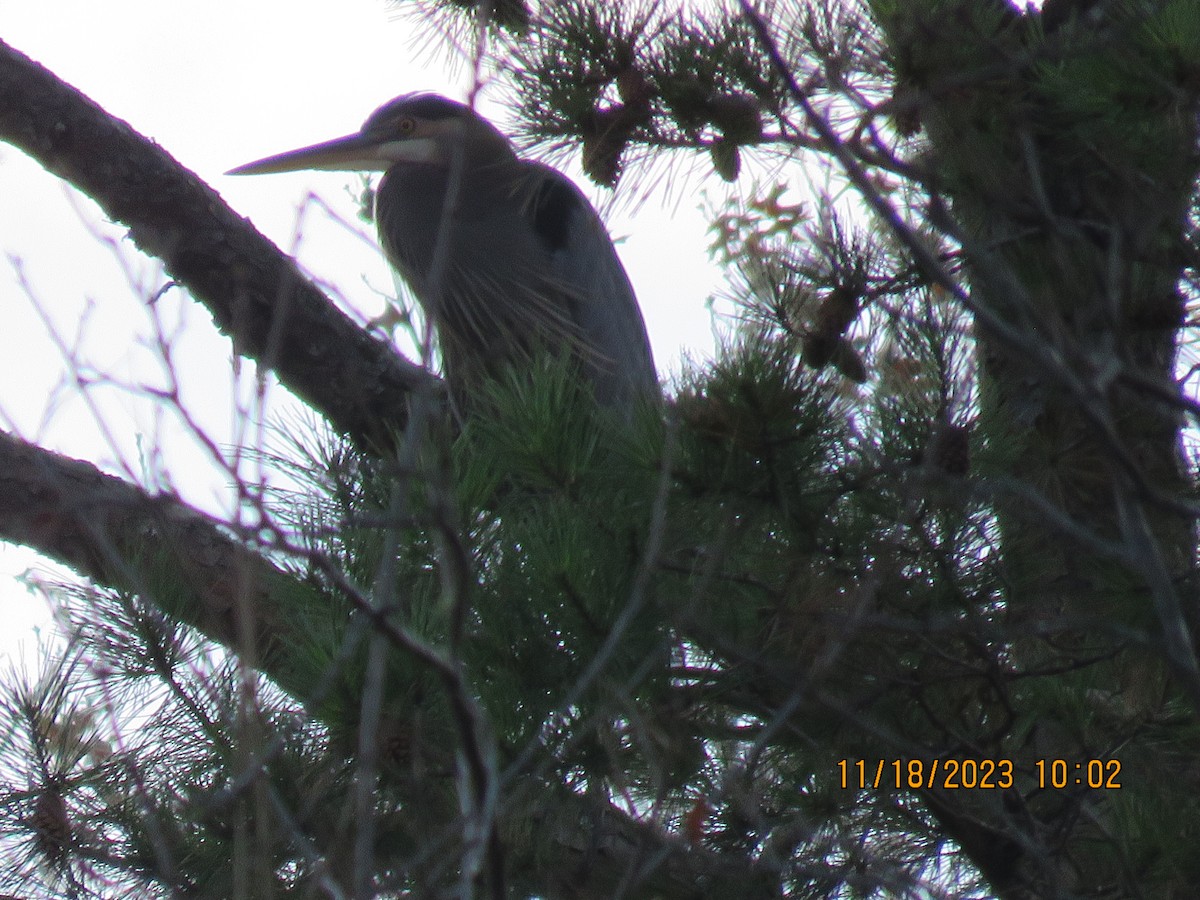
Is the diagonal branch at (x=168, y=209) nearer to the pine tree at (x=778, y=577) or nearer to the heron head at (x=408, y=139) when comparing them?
the pine tree at (x=778, y=577)

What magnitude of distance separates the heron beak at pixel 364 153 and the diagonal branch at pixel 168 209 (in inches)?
43.1

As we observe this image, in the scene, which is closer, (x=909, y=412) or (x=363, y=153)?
(x=909, y=412)

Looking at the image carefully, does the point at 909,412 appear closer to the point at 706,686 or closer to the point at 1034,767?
the point at 706,686

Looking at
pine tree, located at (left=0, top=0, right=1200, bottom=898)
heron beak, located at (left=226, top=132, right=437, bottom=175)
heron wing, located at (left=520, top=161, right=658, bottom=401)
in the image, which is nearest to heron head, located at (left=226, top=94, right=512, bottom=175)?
heron beak, located at (left=226, top=132, right=437, bottom=175)

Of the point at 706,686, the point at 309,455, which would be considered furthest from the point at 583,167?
the point at 706,686

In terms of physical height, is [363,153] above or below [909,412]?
above

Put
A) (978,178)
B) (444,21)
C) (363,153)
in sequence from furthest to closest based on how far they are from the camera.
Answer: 1. (363,153)
2. (444,21)
3. (978,178)

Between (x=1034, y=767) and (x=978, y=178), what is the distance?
0.80 metres

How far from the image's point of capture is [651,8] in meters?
1.88

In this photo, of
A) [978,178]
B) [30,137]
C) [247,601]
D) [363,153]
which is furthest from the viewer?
[363,153]

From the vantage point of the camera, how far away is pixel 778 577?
175 centimetres
